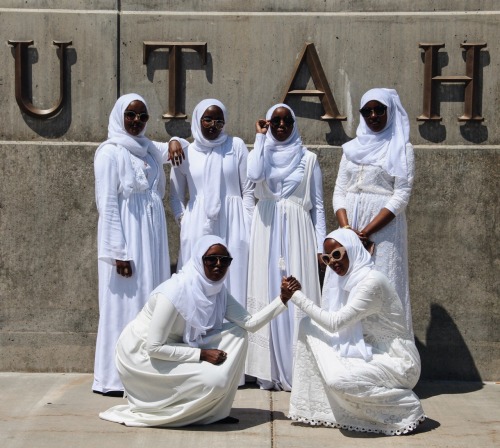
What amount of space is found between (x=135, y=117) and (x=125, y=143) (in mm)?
194

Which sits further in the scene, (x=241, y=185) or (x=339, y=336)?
(x=241, y=185)

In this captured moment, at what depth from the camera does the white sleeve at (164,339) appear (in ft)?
25.0

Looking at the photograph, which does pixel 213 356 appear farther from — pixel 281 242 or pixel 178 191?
pixel 178 191

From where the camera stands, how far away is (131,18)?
968 centimetres

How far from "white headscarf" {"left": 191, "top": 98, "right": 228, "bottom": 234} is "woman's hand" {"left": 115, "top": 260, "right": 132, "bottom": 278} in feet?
1.98

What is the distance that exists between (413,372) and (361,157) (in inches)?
70.1

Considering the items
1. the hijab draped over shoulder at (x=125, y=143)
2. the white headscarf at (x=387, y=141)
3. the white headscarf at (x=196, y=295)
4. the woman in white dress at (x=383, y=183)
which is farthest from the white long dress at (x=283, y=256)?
the white headscarf at (x=196, y=295)

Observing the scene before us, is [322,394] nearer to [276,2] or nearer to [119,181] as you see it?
[119,181]

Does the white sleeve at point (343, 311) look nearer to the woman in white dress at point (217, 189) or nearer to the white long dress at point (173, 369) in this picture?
the white long dress at point (173, 369)

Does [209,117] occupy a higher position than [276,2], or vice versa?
[276,2]

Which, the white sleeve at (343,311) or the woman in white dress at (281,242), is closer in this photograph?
the white sleeve at (343,311)

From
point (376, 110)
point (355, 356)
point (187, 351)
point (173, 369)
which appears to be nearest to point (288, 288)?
point (355, 356)

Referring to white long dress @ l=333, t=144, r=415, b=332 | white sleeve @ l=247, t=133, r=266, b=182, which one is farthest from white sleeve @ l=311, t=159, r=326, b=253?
white sleeve @ l=247, t=133, r=266, b=182

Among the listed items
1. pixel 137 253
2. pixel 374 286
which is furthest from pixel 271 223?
pixel 374 286
